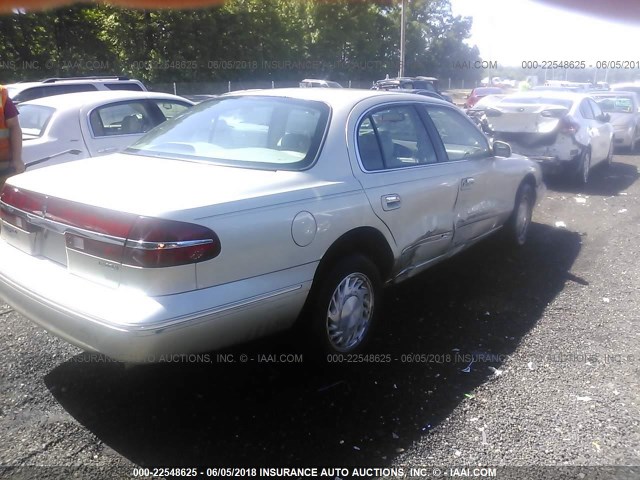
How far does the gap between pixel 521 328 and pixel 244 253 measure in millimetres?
2329

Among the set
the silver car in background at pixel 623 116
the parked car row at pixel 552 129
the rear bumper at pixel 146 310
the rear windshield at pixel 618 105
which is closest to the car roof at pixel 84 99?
the rear bumper at pixel 146 310

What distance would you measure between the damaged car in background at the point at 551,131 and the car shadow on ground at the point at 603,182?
215mm

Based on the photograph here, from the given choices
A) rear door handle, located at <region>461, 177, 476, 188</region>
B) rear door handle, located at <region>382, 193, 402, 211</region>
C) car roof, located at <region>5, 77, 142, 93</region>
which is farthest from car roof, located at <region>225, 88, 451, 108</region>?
car roof, located at <region>5, 77, 142, 93</region>

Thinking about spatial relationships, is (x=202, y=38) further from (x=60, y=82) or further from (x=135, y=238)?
(x=135, y=238)

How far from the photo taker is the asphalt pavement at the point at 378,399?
106 inches

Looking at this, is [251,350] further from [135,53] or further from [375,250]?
[135,53]

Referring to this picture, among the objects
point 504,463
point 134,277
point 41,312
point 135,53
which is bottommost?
point 504,463

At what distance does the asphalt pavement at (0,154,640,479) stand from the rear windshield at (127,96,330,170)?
1.22 metres

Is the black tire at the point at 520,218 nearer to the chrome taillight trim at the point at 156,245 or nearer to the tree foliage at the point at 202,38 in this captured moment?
the chrome taillight trim at the point at 156,245

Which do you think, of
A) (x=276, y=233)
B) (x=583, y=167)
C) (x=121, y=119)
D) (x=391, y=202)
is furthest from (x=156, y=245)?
(x=583, y=167)

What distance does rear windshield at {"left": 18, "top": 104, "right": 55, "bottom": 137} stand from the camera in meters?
6.30

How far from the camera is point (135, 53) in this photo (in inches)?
1115

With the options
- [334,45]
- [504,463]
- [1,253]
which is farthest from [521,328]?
[334,45]

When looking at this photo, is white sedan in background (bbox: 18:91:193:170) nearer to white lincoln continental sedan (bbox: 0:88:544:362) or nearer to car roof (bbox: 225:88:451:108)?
car roof (bbox: 225:88:451:108)
